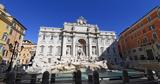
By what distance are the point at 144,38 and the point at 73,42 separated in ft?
85.5

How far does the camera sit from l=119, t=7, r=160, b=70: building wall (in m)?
31.7

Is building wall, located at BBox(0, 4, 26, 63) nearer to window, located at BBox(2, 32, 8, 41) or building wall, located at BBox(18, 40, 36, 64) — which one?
window, located at BBox(2, 32, 8, 41)

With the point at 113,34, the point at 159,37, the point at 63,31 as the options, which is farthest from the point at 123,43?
the point at 63,31

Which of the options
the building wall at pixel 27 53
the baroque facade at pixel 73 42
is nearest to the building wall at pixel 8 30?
the baroque facade at pixel 73 42

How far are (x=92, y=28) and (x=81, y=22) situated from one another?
5823mm

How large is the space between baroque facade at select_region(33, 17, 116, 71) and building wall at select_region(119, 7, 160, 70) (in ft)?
27.1

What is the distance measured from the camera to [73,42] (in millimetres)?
47375

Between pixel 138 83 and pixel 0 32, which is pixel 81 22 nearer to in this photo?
pixel 0 32

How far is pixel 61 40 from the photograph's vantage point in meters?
47.4

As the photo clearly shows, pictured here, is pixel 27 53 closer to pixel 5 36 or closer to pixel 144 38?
pixel 5 36

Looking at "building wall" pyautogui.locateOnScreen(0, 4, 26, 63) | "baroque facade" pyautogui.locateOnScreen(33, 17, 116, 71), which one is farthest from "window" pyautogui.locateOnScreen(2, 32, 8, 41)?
"baroque facade" pyautogui.locateOnScreen(33, 17, 116, 71)

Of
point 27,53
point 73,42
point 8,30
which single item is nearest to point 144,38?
point 73,42

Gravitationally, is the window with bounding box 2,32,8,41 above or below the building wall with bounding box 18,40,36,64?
above

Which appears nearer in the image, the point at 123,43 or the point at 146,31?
the point at 146,31
